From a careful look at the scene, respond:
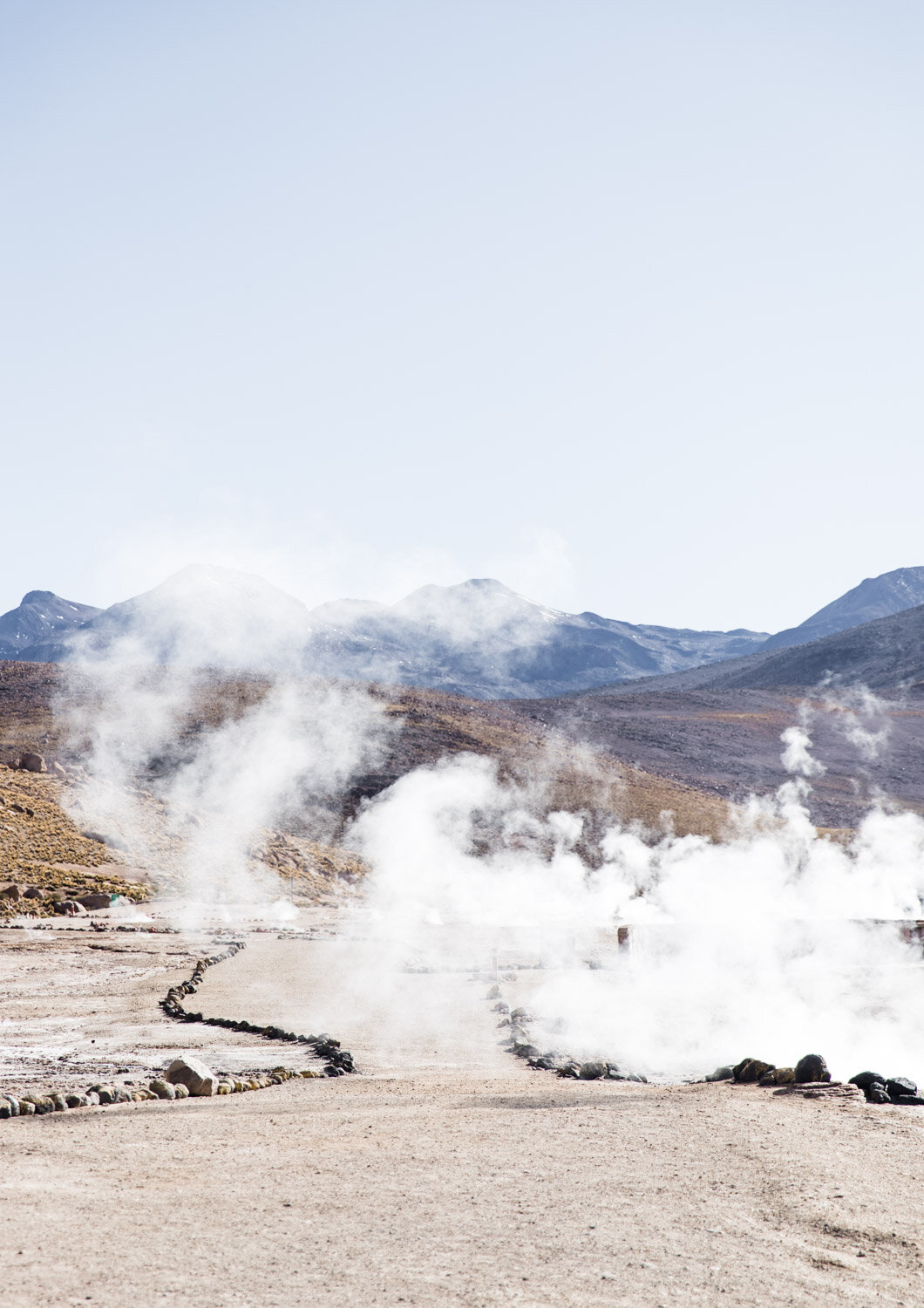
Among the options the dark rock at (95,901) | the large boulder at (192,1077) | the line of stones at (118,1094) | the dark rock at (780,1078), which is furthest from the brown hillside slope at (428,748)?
the dark rock at (780,1078)

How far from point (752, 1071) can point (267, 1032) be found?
6.07m

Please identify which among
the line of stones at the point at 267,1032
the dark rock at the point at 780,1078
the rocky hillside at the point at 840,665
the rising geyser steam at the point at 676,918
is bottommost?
the rising geyser steam at the point at 676,918

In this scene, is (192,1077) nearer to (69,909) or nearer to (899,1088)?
(899,1088)

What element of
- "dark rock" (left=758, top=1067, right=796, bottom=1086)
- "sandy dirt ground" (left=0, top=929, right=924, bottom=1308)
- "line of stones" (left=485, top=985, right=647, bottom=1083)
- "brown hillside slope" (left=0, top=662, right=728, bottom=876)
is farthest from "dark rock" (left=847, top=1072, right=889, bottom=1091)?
"brown hillside slope" (left=0, top=662, right=728, bottom=876)

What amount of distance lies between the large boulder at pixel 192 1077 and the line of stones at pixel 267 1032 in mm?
1362

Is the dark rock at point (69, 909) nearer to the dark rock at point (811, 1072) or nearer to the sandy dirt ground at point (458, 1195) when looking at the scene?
the sandy dirt ground at point (458, 1195)

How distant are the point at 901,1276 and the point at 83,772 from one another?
4620 cm

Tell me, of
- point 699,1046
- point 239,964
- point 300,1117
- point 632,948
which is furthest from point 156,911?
point 300,1117

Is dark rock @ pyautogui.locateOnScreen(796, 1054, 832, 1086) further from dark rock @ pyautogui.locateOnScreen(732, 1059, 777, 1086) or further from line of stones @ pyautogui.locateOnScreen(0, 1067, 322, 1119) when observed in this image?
line of stones @ pyautogui.locateOnScreen(0, 1067, 322, 1119)

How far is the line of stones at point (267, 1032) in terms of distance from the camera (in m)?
11.1

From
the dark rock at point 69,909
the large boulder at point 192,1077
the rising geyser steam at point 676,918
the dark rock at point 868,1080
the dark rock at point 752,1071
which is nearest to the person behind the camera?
the dark rock at point 868,1080

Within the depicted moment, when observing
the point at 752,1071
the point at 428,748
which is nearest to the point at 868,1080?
the point at 752,1071

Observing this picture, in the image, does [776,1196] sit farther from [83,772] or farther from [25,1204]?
[83,772]

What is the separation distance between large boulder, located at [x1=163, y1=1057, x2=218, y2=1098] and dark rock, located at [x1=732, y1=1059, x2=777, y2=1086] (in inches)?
195
